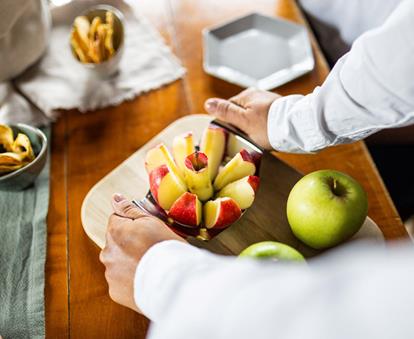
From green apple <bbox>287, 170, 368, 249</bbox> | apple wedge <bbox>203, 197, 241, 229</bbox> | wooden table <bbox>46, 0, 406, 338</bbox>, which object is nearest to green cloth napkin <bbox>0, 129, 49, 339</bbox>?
wooden table <bbox>46, 0, 406, 338</bbox>

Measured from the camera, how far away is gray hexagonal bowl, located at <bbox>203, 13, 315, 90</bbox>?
915 millimetres

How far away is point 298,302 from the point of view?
38cm

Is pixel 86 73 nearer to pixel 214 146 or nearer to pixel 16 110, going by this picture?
pixel 16 110

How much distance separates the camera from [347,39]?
103cm

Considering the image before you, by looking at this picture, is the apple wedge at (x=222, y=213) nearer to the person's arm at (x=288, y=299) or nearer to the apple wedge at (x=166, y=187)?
the apple wedge at (x=166, y=187)

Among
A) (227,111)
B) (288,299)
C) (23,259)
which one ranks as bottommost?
(23,259)

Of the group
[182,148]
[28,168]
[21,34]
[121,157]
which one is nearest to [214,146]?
[182,148]

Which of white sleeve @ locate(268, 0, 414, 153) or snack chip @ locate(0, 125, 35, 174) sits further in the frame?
snack chip @ locate(0, 125, 35, 174)

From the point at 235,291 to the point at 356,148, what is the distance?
0.47m

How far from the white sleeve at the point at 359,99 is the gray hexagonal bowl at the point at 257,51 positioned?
17 centimetres

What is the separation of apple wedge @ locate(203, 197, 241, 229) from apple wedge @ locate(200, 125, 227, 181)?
7cm

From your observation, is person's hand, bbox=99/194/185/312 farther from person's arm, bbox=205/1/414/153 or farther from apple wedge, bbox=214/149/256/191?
person's arm, bbox=205/1/414/153

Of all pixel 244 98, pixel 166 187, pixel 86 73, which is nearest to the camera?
pixel 166 187

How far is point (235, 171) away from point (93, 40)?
0.35 m
